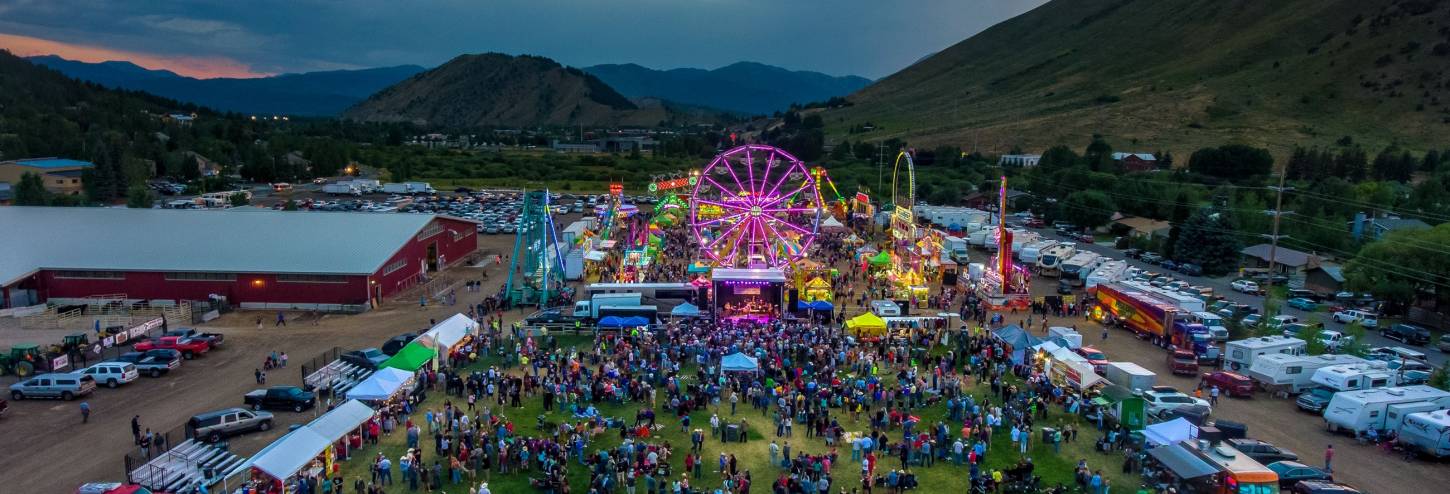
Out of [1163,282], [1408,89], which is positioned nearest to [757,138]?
[1408,89]

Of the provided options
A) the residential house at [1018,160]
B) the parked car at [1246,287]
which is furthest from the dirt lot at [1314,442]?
the residential house at [1018,160]

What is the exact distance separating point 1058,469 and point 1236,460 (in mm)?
3579

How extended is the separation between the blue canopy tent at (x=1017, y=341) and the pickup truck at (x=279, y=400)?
69.2 feet

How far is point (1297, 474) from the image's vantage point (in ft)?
61.6

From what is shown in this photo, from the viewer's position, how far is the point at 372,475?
61.8 feet

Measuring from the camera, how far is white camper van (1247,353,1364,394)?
25484 mm

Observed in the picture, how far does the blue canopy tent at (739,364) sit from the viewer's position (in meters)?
25.1

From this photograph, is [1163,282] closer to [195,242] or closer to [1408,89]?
[195,242]

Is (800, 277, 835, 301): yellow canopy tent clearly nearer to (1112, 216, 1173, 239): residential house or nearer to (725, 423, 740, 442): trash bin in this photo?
(725, 423, 740, 442): trash bin

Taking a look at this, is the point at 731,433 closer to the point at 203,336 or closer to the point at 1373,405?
the point at 1373,405

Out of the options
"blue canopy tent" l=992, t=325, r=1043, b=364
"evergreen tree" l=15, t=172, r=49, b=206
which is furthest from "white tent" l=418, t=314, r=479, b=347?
"evergreen tree" l=15, t=172, r=49, b=206

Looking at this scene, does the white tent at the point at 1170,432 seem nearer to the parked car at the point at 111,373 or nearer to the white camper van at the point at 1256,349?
the white camper van at the point at 1256,349

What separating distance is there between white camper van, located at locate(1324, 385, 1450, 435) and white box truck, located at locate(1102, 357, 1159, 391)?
4300mm

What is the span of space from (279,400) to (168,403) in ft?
12.2
